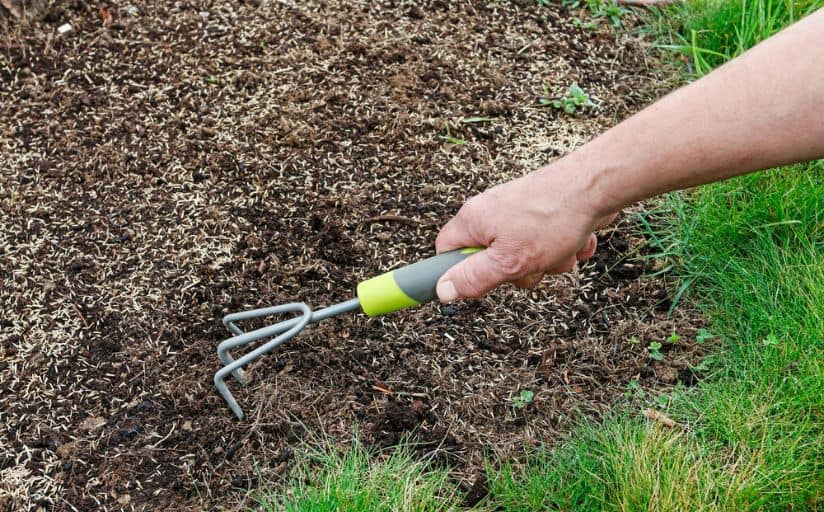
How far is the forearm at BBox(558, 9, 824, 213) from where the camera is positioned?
58.1 inches

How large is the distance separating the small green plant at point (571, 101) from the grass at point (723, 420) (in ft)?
2.03

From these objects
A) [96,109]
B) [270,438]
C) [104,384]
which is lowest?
[270,438]

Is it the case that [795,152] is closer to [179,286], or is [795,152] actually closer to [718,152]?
[718,152]

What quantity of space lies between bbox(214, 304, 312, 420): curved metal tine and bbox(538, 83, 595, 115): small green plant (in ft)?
5.06

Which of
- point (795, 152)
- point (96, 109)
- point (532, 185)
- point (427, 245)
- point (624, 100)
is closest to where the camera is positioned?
point (795, 152)

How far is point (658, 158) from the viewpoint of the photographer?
5.35 feet

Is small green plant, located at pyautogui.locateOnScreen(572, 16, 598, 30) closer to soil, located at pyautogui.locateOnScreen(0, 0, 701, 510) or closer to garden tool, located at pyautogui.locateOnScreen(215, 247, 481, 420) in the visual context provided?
soil, located at pyautogui.locateOnScreen(0, 0, 701, 510)

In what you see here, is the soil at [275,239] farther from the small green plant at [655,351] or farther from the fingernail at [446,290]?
the fingernail at [446,290]

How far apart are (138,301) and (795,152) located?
1.96 metres

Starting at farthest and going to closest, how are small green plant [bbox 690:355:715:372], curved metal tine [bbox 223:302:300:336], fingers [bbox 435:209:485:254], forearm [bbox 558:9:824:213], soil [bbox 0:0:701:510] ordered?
small green plant [bbox 690:355:715:372], soil [bbox 0:0:701:510], curved metal tine [bbox 223:302:300:336], fingers [bbox 435:209:485:254], forearm [bbox 558:9:824:213]

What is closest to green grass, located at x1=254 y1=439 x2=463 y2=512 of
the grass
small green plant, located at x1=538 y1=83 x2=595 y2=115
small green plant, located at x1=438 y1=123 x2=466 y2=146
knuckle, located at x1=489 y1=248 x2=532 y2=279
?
the grass

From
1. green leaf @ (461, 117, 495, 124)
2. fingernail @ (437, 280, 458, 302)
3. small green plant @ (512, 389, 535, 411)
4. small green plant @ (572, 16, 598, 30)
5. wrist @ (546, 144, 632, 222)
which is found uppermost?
wrist @ (546, 144, 632, 222)

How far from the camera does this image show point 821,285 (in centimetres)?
245

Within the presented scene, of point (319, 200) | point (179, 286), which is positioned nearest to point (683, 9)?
point (319, 200)
